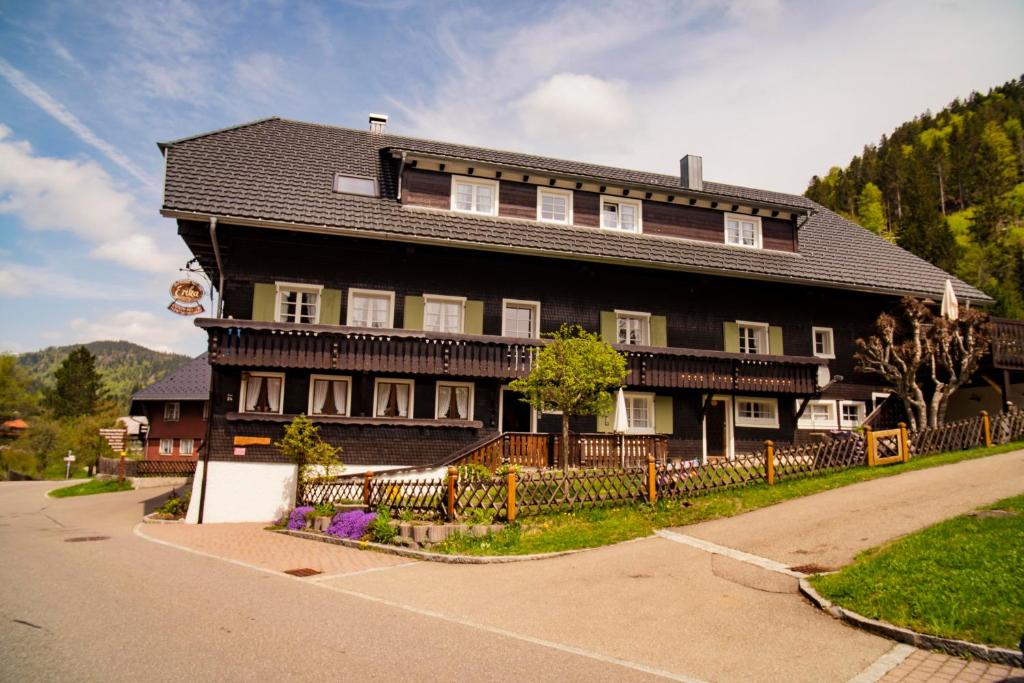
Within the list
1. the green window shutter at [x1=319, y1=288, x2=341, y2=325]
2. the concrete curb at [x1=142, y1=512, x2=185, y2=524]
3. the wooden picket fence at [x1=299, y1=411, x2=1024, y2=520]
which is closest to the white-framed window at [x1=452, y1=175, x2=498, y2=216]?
the green window shutter at [x1=319, y1=288, x2=341, y2=325]

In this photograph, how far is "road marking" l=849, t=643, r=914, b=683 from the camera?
6.73 metres

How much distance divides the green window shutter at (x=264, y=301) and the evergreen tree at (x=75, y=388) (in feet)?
217

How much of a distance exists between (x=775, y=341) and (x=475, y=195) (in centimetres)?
1215

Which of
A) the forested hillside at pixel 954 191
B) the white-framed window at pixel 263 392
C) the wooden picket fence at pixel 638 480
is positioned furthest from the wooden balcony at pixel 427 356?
the forested hillside at pixel 954 191

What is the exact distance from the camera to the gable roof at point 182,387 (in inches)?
1679

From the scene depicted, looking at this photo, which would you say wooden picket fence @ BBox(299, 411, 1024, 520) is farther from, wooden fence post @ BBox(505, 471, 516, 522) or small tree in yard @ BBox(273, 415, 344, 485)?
small tree in yard @ BBox(273, 415, 344, 485)

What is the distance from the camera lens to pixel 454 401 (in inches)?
843

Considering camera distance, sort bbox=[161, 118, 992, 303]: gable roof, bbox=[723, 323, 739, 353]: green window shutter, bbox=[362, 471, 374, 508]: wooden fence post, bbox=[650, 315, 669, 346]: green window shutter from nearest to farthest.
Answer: bbox=[362, 471, 374, 508]: wooden fence post, bbox=[161, 118, 992, 303]: gable roof, bbox=[650, 315, 669, 346]: green window shutter, bbox=[723, 323, 739, 353]: green window shutter

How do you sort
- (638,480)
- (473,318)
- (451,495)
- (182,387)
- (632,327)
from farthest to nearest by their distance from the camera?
(182,387)
(632,327)
(473,318)
(638,480)
(451,495)

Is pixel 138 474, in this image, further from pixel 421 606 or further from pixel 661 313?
pixel 421 606

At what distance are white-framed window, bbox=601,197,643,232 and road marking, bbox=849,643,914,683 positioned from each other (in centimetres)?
1858

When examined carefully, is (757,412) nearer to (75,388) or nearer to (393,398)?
(393,398)

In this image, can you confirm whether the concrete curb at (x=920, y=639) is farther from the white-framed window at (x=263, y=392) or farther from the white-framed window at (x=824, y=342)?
the white-framed window at (x=824, y=342)

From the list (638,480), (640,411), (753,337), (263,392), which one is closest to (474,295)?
(640,411)
